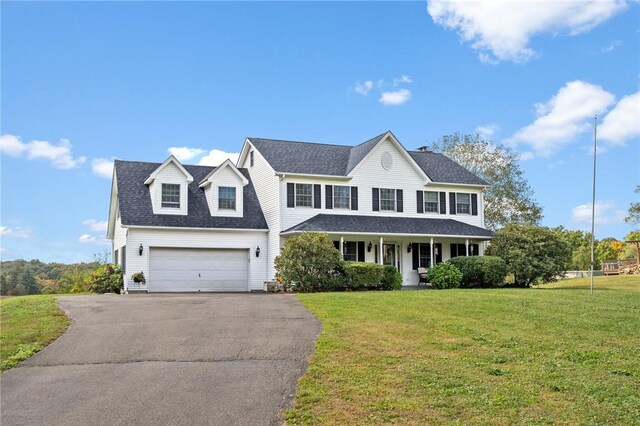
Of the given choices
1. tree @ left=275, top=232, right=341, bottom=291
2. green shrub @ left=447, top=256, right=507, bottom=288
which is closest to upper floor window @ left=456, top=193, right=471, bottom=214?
green shrub @ left=447, top=256, right=507, bottom=288

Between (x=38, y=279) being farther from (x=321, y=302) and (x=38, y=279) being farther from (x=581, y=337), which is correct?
(x=581, y=337)

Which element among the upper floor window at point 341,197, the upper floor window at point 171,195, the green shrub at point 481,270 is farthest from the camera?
the upper floor window at point 341,197

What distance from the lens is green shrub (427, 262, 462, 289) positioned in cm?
2688

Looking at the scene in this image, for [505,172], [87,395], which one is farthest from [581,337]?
[505,172]

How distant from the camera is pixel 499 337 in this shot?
40.3 feet

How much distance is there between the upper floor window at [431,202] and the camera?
31125mm

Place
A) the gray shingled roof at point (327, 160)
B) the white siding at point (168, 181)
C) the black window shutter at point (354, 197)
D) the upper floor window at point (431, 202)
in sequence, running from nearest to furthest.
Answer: the white siding at point (168, 181)
the gray shingled roof at point (327, 160)
the black window shutter at point (354, 197)
the upper floor window at point (431, 202)

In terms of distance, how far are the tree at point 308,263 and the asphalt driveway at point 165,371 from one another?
8.20 metres

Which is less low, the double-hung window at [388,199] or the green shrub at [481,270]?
the double-hung window at [388,199]

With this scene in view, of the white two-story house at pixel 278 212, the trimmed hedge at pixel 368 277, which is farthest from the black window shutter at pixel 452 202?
the trimmed hedge at pixel 368 277

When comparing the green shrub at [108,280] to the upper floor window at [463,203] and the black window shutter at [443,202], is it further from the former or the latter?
the upper floor window at [463,203]

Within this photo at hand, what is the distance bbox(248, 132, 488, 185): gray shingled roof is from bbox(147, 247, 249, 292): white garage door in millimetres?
4691

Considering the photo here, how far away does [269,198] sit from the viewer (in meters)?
28.8

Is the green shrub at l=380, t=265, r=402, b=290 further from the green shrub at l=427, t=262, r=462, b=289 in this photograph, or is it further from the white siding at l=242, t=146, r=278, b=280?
the white siding at l=242, t=146, r=278, b=280
